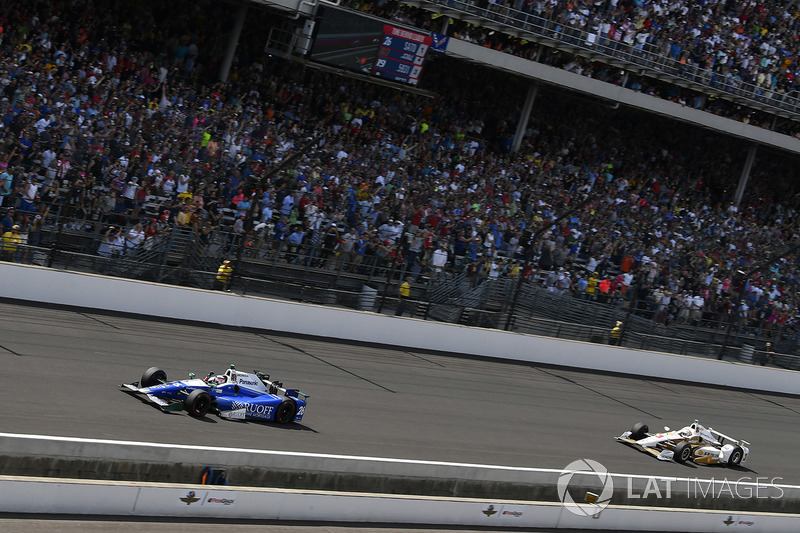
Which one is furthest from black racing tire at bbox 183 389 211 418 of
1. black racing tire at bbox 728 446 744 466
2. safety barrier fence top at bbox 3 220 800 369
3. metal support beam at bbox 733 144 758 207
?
metal support beam at bbox 733 144 758 207

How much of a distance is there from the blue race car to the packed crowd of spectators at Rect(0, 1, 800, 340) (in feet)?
14.2

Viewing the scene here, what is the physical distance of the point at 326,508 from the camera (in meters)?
11.0

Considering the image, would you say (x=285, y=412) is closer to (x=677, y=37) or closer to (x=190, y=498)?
(x=190, y=498)

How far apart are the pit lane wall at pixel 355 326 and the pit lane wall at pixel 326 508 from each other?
763cm

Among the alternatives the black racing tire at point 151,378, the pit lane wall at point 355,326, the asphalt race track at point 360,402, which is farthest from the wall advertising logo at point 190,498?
the pit lane wall at point 355,326

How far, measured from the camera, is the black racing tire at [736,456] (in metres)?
17.0

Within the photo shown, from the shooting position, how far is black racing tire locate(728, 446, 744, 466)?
17031 millimetres

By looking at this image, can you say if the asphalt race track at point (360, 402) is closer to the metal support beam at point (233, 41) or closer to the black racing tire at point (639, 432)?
the black racing tire at point (639, 432)

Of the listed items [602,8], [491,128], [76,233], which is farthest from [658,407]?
[602,8]

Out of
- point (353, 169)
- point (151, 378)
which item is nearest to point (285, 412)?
point (151, 378)

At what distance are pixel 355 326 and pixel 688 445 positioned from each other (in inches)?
262

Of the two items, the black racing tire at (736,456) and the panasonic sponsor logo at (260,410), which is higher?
the black racing tire at (736,456)

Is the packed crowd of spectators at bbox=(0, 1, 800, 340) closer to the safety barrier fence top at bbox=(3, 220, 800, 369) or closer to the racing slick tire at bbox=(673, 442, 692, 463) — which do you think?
the safety barrier fence top at bbox=(3, 220, 800, 369)

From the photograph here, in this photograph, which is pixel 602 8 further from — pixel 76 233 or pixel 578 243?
pixel 76 233
